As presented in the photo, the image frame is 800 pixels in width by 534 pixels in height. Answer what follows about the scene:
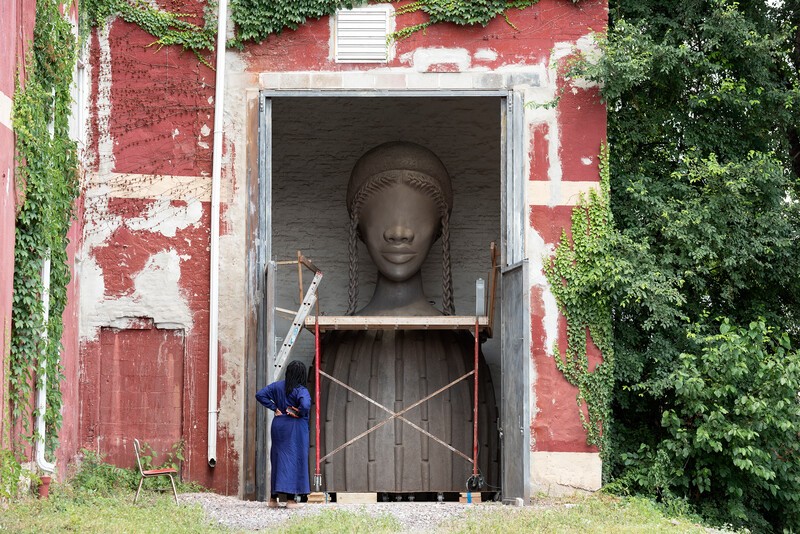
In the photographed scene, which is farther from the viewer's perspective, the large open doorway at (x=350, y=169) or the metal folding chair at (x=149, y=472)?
the large open doorway at (x=350, y=169)

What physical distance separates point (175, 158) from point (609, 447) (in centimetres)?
555

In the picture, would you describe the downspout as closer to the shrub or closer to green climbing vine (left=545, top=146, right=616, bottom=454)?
green climbing vine (left=545, top=146, right=616, bottom=454)

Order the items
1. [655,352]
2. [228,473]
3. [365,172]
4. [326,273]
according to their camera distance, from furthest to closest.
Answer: [326,273], [365,172], [655,352], [228,473]

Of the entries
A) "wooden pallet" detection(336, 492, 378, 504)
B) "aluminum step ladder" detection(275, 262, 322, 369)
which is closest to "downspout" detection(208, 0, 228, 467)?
"aluminum step ladder" detection(275, 262, 322, 369)

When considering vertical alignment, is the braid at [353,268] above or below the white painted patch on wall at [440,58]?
below

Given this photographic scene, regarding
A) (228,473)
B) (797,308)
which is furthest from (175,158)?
(797,308)

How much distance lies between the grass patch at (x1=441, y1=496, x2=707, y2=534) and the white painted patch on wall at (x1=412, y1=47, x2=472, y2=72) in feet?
15.6

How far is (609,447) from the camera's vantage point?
13.1 meters

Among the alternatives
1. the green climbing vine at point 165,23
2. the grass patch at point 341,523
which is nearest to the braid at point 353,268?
the green climbing vine at point 165,23

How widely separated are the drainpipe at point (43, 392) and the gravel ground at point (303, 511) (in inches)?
57.0

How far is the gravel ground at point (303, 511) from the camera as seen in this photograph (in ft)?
34.3

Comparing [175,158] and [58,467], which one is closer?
[58,467]

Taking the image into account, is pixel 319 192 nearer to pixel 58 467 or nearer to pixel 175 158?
pixel 175 158

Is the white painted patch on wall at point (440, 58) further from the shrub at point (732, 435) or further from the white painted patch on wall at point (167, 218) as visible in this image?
the shrub at point (732, 435)
